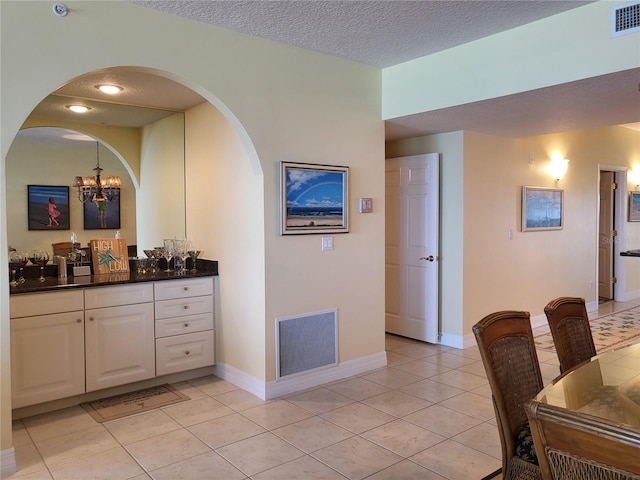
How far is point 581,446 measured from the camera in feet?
3.19

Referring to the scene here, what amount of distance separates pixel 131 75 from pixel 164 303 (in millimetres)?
1697

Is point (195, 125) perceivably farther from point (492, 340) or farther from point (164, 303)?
point (492, 340)

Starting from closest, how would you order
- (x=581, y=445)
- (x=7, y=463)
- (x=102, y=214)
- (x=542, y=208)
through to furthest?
1. (x=581, y=445)
2. (x=7, y=463)
3. (x=102, y=214)
4. (x=542, y=208)

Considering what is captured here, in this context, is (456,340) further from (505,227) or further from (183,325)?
(183,325)

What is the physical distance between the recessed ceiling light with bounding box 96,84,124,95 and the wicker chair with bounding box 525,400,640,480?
12.2 ft

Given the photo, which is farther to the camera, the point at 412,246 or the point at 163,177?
the point at 412,246

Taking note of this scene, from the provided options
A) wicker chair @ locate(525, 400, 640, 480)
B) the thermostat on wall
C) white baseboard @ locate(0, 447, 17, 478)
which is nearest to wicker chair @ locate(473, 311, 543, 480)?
wicker chair @ locate(525, 400, 640, 480)

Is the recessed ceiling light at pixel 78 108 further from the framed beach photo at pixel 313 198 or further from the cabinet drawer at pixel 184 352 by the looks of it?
the cabinet drawer at pixel 184 352

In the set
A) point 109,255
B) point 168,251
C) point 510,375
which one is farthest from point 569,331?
point 109,255

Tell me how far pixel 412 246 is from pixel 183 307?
2.47 meters

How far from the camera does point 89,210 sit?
13.5 ft

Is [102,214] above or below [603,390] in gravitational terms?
above

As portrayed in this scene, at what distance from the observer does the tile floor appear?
8.50 feet

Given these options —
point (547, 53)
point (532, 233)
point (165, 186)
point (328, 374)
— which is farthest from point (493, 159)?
point (165, 186)
